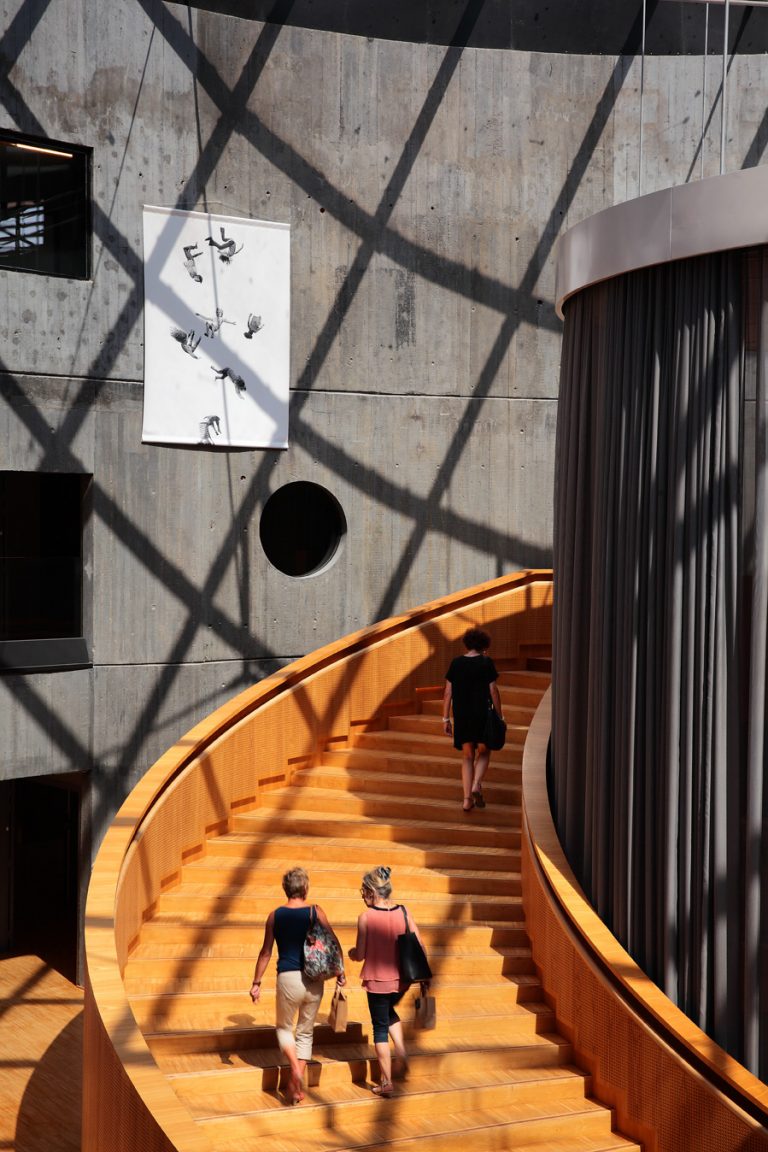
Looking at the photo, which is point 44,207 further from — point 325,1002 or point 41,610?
point 325,1002

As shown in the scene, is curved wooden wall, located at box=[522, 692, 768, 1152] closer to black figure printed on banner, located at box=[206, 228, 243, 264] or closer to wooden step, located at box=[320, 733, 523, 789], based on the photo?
wooden step, located at box=[320, 733, 523, 789]

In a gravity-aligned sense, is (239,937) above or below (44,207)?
below

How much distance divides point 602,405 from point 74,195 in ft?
25.0

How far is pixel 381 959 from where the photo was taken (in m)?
7.21

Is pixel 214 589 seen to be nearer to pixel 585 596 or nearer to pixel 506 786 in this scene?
pixel 506 786

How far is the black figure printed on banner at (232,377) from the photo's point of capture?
560 inches

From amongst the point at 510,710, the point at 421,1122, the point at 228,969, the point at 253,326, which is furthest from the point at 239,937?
the point at 253,326

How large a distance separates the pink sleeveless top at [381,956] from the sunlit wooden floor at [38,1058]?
147 inches

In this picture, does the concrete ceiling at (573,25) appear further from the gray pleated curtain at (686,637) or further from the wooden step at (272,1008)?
the wooden step at (272,1008)

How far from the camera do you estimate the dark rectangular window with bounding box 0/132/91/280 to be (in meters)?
13.1

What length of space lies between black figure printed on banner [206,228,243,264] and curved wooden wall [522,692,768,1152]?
794cm

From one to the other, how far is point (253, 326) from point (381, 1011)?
9114mm

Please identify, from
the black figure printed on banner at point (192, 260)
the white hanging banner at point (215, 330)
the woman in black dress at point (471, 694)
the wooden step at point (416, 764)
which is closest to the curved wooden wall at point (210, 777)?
the wooden step at point (416, 764)

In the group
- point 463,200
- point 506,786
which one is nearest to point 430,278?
point 463,200
